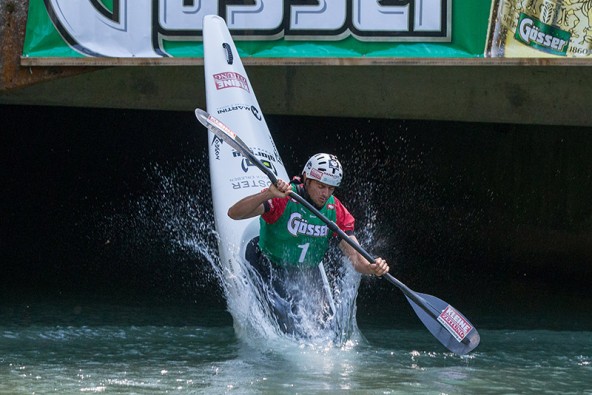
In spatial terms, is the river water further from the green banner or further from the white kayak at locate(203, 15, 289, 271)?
the green banner

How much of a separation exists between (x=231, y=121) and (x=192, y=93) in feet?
5.52

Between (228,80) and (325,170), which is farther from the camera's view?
(228,80)

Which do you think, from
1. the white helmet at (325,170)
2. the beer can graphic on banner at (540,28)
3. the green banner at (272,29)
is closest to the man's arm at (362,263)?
the white helmet at (325,170)

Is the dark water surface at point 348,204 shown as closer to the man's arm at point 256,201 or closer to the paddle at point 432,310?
the paddle at point 432,310

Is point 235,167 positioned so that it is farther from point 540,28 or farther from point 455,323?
point 540,28

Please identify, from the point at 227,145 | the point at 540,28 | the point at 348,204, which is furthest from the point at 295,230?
the point at 348,204

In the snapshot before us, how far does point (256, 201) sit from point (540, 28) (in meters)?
2.64

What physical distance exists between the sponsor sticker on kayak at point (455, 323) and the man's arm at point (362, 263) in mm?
454

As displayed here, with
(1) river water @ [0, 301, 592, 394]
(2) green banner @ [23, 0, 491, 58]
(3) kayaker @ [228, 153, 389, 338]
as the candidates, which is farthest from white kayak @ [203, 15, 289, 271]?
(1) river water @ [0, 301, 592, 394]

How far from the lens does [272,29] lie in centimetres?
782

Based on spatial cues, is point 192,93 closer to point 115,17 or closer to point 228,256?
point 115,17

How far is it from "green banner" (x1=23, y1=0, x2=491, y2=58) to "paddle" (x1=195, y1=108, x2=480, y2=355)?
1510mm

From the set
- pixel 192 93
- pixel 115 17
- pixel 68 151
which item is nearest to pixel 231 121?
pixel 115 17

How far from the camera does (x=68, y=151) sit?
444 inches
